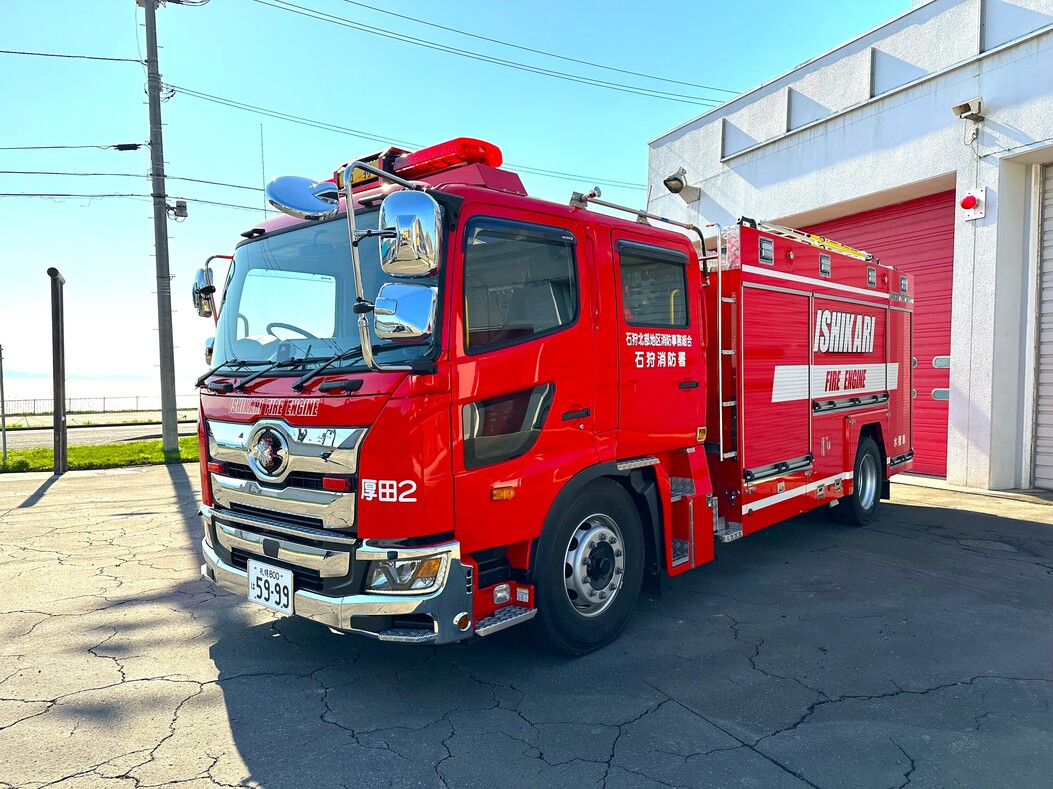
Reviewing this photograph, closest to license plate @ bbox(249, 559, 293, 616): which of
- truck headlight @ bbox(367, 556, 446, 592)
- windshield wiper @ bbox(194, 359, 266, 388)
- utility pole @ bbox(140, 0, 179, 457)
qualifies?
truck headlight @ bbox(367, 556, 446, 592)

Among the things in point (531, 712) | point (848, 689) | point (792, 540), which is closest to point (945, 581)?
point (792, 540)

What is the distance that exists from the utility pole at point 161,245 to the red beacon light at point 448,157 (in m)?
12.1

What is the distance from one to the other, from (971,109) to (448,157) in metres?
8.51

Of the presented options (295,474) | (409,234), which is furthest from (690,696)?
(409,234)

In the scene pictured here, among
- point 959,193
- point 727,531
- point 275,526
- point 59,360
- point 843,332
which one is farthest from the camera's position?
point 59,360

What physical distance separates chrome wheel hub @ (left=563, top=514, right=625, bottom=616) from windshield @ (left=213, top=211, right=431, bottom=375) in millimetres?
1515

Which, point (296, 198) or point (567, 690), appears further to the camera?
point (567, 690)

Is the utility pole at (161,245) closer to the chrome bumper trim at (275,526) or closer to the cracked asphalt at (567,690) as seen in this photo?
the cracked asphalt at (567,690)

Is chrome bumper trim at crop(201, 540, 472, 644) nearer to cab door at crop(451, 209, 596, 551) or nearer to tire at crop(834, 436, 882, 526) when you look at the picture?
cab door at crop(451, 209, 596, 551)

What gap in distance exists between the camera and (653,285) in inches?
181

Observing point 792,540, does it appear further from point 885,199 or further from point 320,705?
point 885,199

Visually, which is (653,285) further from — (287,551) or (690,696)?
(287,551)

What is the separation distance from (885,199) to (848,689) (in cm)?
930

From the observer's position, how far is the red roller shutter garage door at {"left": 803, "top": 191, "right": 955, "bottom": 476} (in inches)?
407
